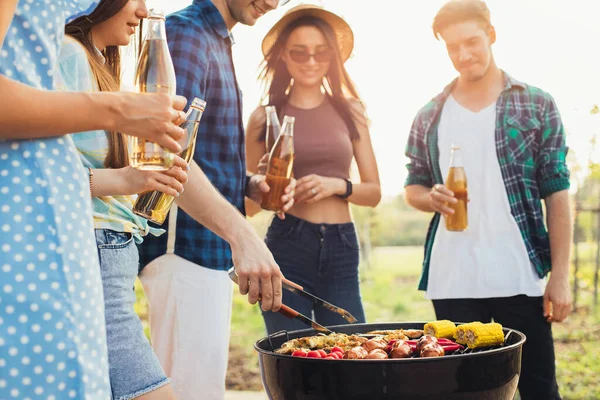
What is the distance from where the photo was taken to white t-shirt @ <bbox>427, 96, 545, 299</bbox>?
3.10 metres

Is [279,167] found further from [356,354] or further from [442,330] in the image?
[356,354]

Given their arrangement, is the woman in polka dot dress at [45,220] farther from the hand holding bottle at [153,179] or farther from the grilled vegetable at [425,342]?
the grilled vegetable at [425,342]

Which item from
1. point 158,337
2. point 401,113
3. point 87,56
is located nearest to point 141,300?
point 401,113

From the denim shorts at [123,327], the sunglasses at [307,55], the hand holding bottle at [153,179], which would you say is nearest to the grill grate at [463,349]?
the denim shorts at [123,327]

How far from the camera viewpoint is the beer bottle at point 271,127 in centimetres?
321

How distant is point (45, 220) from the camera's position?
1.22 meters

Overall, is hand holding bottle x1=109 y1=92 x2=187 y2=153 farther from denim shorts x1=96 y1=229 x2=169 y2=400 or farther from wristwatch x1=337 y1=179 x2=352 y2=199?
wristwatch x1=337 y1=179 x2=352 y2=199

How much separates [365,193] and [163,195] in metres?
1.62

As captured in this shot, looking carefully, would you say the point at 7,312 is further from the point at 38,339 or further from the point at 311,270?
the point at 311,270

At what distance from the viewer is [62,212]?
1.24 metres

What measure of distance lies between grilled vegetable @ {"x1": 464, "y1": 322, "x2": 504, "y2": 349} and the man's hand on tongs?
0.61 m

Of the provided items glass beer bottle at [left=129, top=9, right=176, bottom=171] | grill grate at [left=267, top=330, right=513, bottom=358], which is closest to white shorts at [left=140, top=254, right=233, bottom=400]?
grill grate at [left=267, top=330, right=513, bottom=358]

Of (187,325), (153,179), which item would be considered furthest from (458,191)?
(153,179)

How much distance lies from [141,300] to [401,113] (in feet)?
16.5
